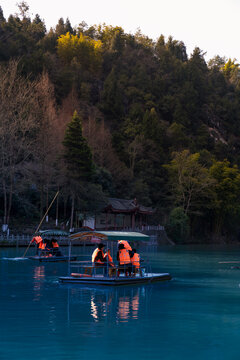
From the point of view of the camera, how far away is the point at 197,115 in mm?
138625

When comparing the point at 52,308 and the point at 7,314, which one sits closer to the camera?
the point at 7,314

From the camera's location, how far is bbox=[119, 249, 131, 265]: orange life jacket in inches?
1085

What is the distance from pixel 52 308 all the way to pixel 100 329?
436 cm

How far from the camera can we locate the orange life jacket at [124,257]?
27562 mm

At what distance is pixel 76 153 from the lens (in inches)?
2675

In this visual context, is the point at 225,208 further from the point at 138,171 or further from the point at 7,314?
the point at 7,314

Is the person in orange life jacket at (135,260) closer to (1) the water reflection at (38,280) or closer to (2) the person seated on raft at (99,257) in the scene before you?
(2) the person seated on raft at (99,257)

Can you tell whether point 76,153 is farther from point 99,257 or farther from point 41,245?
point 99,257

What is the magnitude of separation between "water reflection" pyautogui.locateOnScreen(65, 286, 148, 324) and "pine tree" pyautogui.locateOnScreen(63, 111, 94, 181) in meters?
42.1

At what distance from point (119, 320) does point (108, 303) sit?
3.98 metres

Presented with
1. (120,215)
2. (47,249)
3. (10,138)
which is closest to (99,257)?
(47,249)

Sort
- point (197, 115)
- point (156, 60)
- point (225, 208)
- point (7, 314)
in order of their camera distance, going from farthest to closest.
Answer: point (156, 60) → point (197, 115) → point (225, 208) → point (7, 314)

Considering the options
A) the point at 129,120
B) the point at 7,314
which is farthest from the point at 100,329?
the point at 129,120

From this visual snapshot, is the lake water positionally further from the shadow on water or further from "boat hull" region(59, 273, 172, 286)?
"boat hull" region(59, 273, 172, 286)
